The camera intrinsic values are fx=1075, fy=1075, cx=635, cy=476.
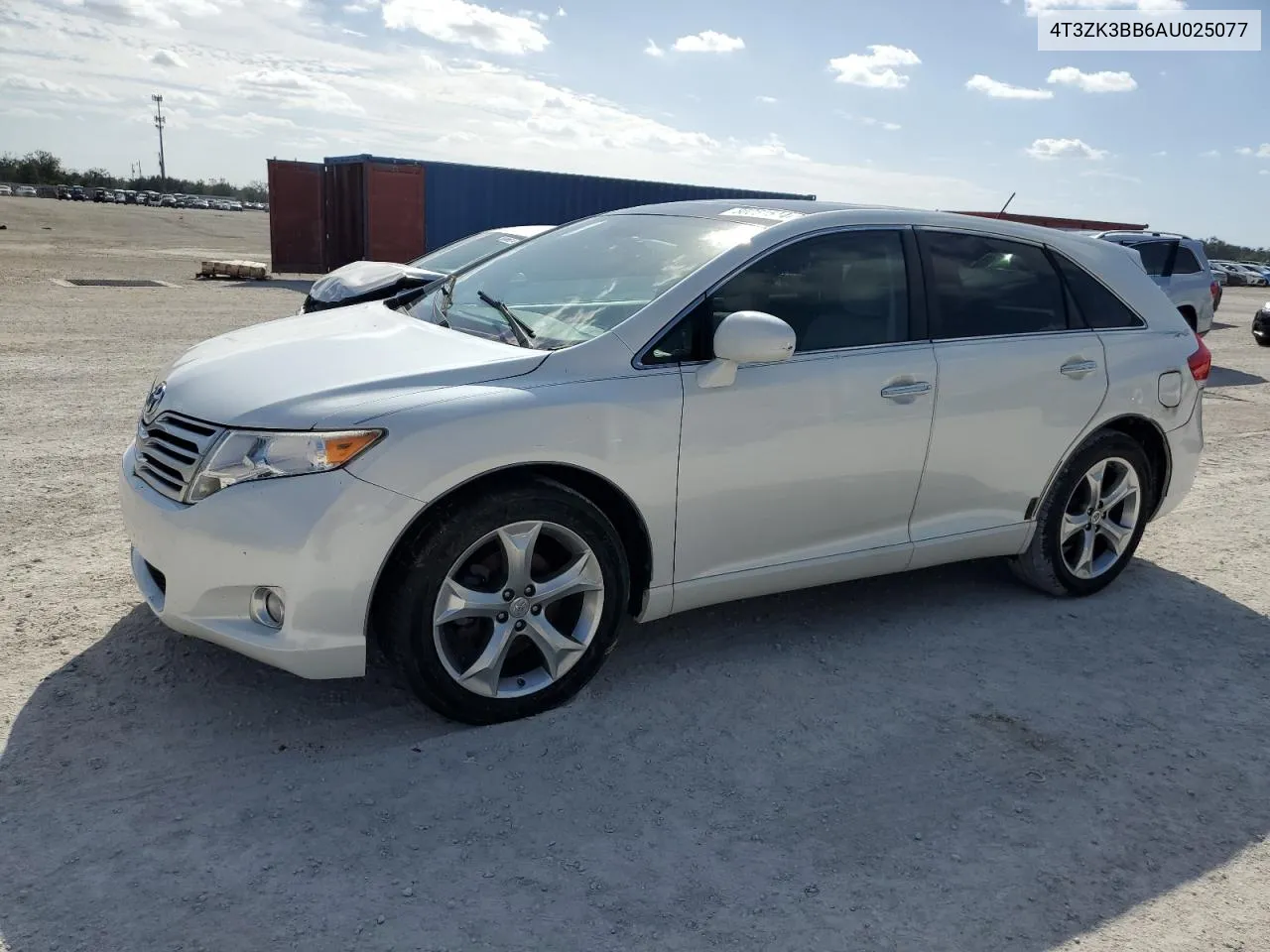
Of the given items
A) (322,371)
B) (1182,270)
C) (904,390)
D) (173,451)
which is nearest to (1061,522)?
(904,390)

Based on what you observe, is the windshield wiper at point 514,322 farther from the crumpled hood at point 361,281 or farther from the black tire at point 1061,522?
the crumpled hood at point 361,281

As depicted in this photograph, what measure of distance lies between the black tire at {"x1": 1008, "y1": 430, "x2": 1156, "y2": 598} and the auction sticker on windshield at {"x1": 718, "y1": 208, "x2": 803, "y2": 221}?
172 centimetres

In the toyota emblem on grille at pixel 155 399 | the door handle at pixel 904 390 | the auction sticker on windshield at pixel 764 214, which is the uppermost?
the auction sticker on windshield at pixel 764 214

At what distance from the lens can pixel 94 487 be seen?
18.6 feet

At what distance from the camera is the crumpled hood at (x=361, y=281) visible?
32.0 feet

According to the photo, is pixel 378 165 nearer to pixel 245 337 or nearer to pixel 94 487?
pixel 94 487

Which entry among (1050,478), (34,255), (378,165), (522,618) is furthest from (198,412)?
→ (34,255)

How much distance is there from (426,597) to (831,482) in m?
1.60

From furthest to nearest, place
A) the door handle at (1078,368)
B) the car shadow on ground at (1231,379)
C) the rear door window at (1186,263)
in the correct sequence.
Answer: the rear door window at (1186,263) < the car shadow on ground at (1231,379) < the door handle at (1078,368)

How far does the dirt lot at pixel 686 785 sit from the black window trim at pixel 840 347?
1165mm

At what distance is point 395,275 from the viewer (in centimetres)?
1004

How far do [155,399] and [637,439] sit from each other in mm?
1656

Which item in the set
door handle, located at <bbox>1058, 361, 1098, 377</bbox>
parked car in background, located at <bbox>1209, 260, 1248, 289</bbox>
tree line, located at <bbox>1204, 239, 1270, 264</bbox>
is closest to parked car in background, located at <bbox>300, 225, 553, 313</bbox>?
door handle, located at <bbox>1058, 361, 1098, 377</bbox>

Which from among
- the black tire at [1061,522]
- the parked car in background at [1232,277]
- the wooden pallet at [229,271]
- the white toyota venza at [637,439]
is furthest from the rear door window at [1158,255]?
the parked car in background at [1232,277]
